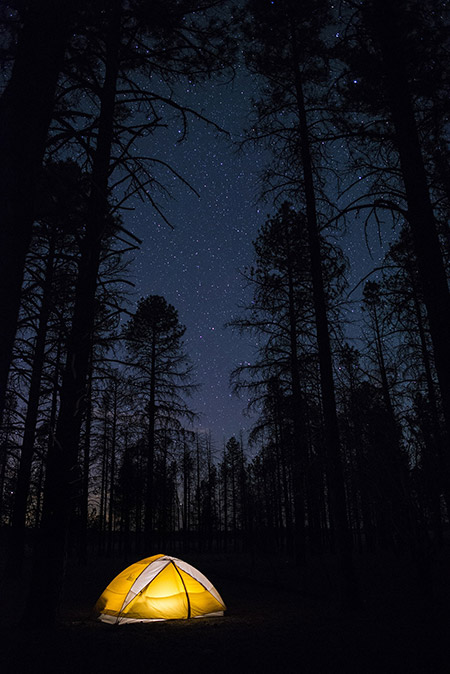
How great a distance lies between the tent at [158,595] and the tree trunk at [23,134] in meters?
8.30

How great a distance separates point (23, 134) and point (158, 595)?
9.42 m

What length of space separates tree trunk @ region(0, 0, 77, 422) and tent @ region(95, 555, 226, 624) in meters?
8.30

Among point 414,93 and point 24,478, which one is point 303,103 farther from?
point 24,478

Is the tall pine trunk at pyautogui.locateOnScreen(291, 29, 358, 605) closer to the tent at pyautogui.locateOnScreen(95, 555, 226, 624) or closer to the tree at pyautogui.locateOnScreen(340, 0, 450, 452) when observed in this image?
the tree at pyautogui.locateOnScreen(340, 0, 450, 452)

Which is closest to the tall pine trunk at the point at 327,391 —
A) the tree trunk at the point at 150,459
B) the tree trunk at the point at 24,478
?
the tree trunk at the point at 24,478

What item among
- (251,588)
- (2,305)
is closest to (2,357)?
(2,305)

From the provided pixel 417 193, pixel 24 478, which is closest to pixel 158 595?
pixel 24 478

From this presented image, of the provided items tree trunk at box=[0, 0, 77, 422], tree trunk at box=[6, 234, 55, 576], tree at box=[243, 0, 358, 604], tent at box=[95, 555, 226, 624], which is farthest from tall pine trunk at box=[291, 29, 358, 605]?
tree trunk at box=[0, 0, 77, 422]

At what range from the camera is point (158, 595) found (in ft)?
30.3

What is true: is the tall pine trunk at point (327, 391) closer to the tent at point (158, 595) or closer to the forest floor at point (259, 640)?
the forest floor at point (259, 640)

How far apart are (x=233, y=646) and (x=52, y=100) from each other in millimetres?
7019

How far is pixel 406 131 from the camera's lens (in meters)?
6.35

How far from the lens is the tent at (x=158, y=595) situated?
8.89 metres

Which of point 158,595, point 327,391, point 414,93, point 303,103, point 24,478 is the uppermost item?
point 303,103
